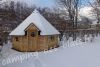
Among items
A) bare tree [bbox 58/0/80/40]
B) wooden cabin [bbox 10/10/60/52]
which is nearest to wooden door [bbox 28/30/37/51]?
wooden cabin [bbox 10/10/60/52]

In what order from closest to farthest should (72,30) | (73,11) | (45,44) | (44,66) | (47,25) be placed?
(44,66)
(45,44)
(47,25)
(72,30)
(73,11)

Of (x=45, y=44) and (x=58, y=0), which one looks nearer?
(x=45, y=44)

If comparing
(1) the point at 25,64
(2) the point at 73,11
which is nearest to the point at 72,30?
(2) the point at 73,11

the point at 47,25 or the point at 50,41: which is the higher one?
the point at 47,25

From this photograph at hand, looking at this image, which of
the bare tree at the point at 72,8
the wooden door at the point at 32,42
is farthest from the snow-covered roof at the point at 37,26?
the bare tree at the point at 72,8

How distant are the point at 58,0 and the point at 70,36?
657 centimetres

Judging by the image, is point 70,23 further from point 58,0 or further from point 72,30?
point 58,0

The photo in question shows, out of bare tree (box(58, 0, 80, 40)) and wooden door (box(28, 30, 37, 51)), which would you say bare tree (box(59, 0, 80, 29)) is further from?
wooden door (box(28, 30, 37, 51))

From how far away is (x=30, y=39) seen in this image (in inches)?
809

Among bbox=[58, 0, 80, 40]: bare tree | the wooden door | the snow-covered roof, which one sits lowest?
the wooden door

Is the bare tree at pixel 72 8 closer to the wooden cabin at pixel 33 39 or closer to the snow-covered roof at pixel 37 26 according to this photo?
the snow-covered roof at pixel 37 26

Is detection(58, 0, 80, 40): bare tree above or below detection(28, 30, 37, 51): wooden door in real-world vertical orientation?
above

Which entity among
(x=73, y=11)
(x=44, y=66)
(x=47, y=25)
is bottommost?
(x=44, y=66)

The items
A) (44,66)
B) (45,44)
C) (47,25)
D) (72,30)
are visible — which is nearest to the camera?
(44,66)
